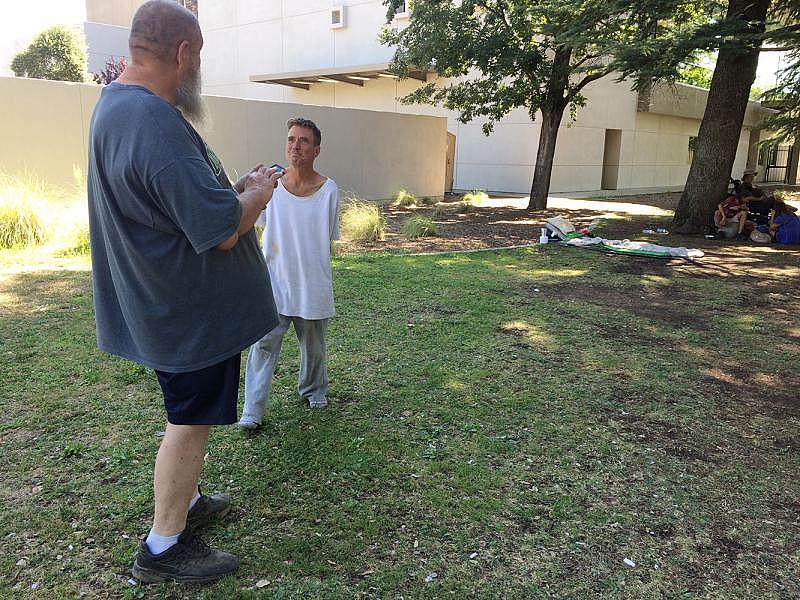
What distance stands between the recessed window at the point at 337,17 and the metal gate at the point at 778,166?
29908mm

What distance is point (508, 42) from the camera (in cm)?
1423

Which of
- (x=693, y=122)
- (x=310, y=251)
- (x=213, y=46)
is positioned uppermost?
(x=213, y=46)

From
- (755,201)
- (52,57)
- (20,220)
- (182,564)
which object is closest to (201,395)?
(182,564)

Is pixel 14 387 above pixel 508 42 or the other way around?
the other way around

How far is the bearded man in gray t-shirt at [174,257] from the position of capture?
1979mm

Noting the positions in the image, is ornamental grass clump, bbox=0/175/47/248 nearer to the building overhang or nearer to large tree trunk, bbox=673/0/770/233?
large tree trunk, bbox=673/0/770/233

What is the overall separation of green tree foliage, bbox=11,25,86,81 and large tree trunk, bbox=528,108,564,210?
86.4ft

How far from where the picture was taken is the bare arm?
2148 mm

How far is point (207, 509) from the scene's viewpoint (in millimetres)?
2789

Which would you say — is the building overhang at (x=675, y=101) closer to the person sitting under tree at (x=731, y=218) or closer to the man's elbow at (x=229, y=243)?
the person sitting under tree at (x=731, y=218)

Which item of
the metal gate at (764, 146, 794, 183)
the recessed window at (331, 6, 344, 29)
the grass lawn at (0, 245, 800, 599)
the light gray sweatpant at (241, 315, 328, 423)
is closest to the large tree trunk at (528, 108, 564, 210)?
the grass lawn at (0, 245, 800, 599)

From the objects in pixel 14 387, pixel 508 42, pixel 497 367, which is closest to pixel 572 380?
pixel 497 367

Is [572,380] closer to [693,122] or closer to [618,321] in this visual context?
[618,321]

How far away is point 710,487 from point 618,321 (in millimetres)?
3185
